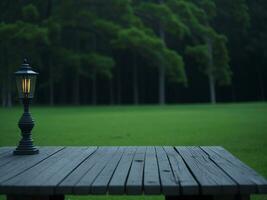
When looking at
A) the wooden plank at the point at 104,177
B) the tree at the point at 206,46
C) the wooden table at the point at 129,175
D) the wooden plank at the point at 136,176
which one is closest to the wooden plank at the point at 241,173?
the wooden table at the point at 129,175

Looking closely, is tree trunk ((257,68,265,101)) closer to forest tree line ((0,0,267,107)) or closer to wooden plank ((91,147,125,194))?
forest tree line ((0,0,267,107))

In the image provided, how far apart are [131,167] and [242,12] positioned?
45.7m

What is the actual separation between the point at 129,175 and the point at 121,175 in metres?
0.07

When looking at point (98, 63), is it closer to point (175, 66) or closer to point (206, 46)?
point (175, 66)

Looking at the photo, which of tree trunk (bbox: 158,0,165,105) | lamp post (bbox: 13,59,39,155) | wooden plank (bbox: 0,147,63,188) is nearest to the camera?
wooden plank (bbox: 0,147,63,188)

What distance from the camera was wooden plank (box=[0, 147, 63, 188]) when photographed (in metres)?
4.57

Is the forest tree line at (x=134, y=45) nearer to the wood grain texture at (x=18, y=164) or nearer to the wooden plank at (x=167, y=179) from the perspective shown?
the wood grain texture at (x=18, y=164)

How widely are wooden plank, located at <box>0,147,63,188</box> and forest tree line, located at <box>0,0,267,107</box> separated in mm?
35653

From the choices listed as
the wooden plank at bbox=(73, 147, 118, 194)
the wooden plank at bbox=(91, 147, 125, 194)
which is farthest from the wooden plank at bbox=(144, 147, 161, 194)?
the wooden plank at bbox=(73, 147, 118, 194)

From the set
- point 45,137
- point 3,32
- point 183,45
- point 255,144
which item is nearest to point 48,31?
point 3,32

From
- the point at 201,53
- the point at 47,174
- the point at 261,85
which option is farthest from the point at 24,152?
the point at 261,85

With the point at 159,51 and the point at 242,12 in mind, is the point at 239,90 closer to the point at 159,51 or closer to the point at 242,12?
the point at 242,12

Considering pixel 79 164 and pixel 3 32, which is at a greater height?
pixel 3 32

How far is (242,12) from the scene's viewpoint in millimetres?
48562
